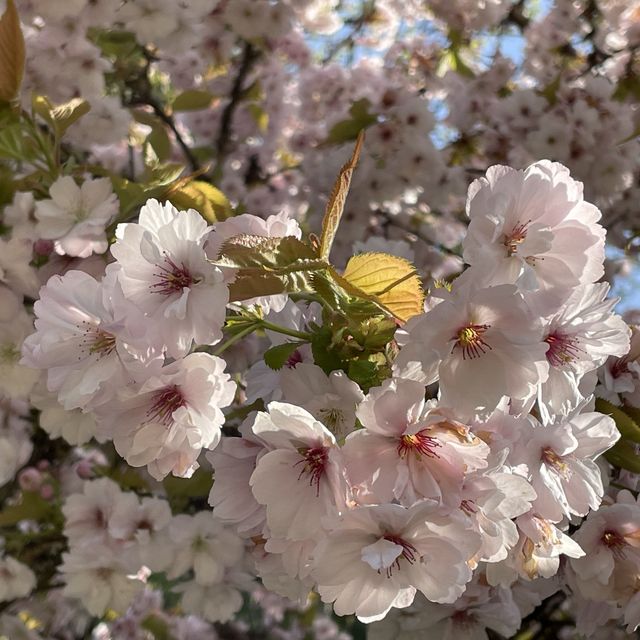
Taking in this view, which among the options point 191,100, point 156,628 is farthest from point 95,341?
point 156,628

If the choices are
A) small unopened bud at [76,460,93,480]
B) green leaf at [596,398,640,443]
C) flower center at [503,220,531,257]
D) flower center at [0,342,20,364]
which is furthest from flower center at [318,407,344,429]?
small unopened bud at [76,460,93,480]

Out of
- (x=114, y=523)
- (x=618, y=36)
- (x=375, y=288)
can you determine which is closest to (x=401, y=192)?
→ (x=618, y=36)

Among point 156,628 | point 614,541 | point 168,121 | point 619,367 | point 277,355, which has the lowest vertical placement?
point 156,628

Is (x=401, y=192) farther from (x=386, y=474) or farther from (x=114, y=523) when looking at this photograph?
(x=386, y=474)

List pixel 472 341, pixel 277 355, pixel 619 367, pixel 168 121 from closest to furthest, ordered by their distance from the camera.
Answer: pixel 472 341 < pixel 277 355 < pixel 619 367 < pixel 168 121

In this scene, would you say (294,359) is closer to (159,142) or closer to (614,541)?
(614,541)

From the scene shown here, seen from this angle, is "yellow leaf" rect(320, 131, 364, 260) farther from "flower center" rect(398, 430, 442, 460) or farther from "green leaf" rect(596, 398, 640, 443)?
"green leaf" rect(596, 398, 640, 443)
